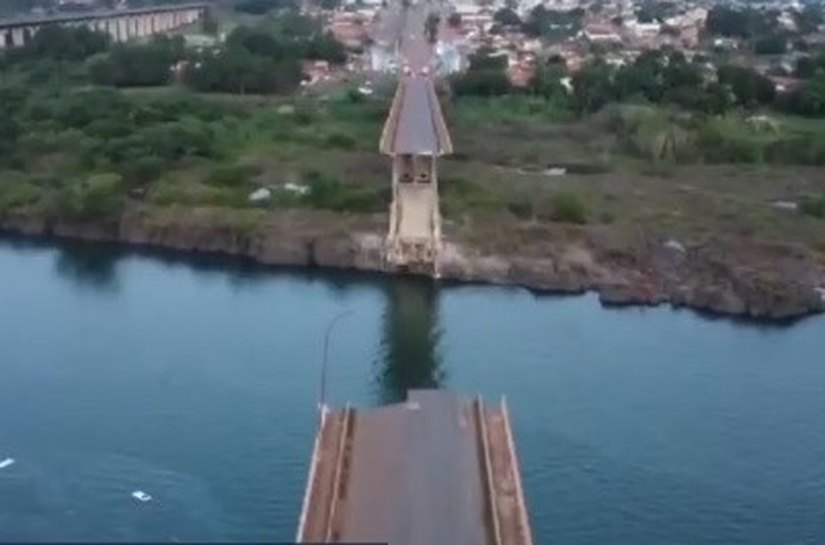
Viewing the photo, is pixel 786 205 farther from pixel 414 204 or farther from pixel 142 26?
pixel 142 26

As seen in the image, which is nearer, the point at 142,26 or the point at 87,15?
the point at 87,15

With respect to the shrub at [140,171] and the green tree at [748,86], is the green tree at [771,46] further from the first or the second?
the shrub at [140,171]

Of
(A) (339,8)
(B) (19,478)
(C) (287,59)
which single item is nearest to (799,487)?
(B) (19,478)

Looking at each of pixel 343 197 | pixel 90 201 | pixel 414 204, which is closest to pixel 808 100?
pixel 343 197

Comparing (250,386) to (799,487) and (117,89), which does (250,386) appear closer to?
(799,487)

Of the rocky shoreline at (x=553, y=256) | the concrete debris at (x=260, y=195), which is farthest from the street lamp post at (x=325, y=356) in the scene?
the concrete debris at (x=260, y=195)

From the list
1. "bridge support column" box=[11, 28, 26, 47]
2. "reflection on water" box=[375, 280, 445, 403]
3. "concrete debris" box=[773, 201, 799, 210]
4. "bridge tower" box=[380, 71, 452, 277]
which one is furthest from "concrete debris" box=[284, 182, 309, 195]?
"bridge support column" box=[11, 28, 26, 47]
